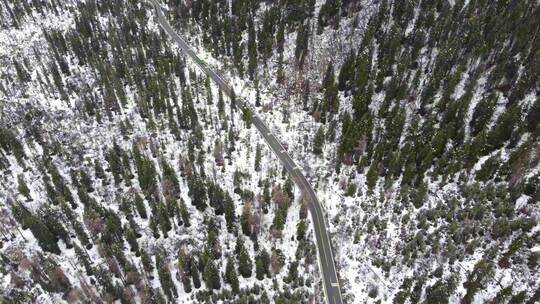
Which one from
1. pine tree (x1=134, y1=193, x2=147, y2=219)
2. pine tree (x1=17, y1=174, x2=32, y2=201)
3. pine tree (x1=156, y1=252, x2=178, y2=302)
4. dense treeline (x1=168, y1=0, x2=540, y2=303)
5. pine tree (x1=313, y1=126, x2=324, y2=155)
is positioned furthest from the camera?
pine tree (x1=313, y1=126, x2=324, y2=155)

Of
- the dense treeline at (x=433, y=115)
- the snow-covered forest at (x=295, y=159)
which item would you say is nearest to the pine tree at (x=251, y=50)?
the dense treeline at (x=433, y=115)

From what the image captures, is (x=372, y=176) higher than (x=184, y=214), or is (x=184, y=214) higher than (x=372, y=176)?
(x=372, y=176)

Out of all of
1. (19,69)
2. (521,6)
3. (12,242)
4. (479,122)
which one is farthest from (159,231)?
(521,6)

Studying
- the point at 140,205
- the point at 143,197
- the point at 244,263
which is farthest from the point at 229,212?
the point at 143,197

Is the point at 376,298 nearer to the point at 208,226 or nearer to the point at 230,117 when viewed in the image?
the point at 208,226

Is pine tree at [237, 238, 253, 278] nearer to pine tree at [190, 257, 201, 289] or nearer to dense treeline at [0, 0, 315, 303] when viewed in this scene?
dense treeline at [0, 0, 315, 303]

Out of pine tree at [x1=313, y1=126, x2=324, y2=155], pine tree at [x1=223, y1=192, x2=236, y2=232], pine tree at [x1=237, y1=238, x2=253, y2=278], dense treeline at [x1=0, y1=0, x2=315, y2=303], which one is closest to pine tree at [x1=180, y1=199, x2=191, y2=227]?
dense treeline at [x1=0, y1=0, x2=315, y2=303]

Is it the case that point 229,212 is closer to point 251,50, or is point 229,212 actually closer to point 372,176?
point 372,176

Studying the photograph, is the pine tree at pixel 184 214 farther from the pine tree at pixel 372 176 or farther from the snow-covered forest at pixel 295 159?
the pine tree at pixel 372 176
